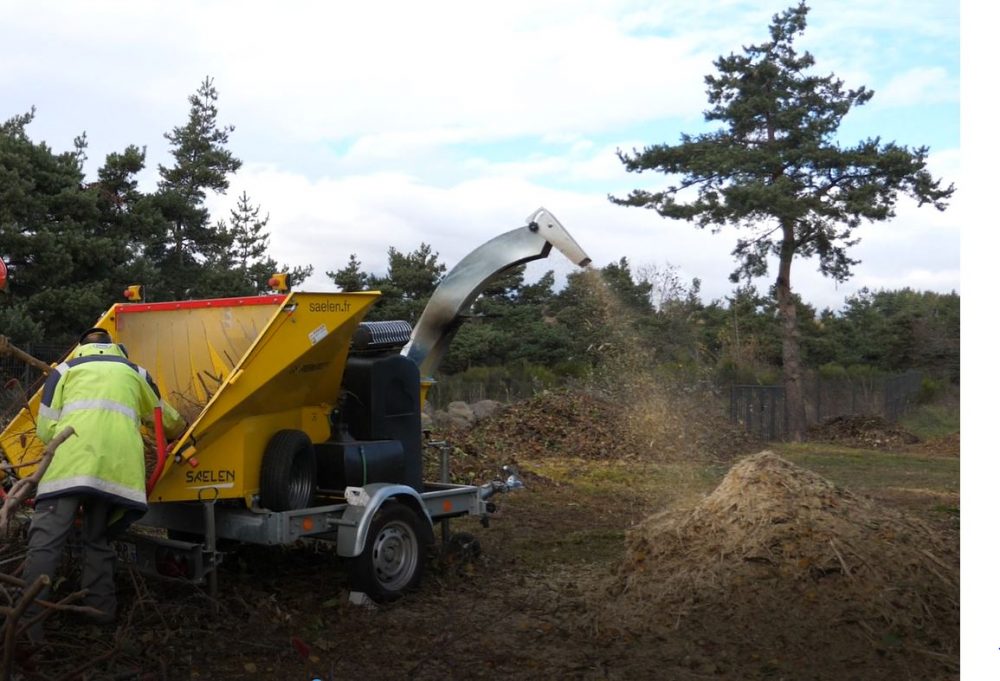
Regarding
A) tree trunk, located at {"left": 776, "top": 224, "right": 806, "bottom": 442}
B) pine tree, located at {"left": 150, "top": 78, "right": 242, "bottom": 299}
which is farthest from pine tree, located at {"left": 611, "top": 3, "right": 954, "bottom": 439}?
pine tree, located at {"left": 150, "top": 78, "right": 242, "bottom": 299}

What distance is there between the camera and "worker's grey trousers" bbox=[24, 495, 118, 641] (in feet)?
16.3

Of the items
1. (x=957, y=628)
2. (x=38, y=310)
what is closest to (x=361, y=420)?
(x=957, y=628)

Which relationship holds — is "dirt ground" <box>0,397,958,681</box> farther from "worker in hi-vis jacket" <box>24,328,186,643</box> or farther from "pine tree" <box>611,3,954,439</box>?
"pine tree" <box>611,3,954,439</box>

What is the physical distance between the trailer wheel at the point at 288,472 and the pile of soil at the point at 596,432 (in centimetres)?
857

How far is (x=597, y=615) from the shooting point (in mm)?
6121

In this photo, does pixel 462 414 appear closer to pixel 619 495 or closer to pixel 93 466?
pixel 619 495

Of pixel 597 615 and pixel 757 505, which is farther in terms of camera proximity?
pixel 757 505

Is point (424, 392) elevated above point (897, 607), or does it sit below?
above

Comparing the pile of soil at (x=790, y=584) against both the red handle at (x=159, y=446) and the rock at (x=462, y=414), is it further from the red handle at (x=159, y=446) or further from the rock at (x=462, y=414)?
the rock at (x=462, y=414)

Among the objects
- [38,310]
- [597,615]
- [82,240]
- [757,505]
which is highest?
[82,240]

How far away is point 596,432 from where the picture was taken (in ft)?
55.7

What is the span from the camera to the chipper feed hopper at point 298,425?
5.80m

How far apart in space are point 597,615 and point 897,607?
1.78 metres

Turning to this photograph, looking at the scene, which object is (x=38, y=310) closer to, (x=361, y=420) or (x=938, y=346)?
(x=361, y=420)
